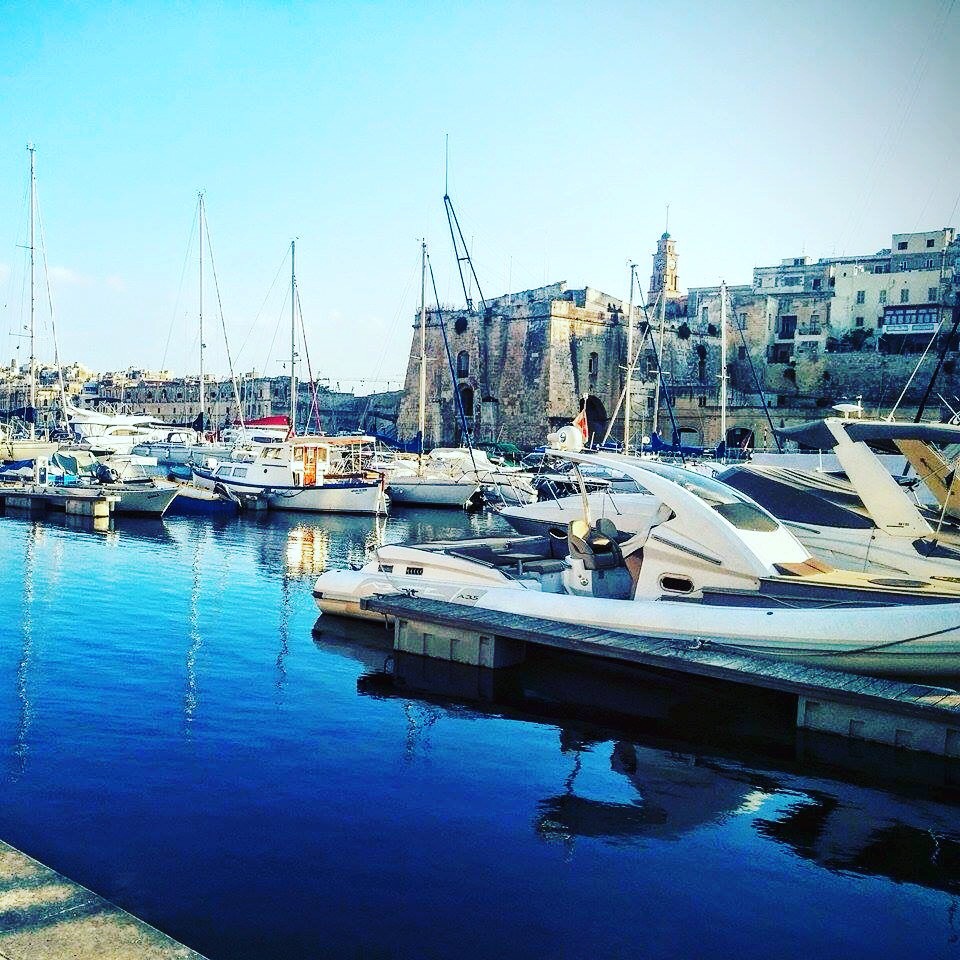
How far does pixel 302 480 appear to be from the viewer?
33.2 metres

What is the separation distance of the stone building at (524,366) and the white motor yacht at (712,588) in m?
38.1

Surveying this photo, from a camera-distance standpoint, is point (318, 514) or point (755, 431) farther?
point (755, 431)

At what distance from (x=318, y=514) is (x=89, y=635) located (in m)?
19.0

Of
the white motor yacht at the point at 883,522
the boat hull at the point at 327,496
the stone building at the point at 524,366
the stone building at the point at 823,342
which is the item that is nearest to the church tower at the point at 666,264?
the stone building at the point at 823,342

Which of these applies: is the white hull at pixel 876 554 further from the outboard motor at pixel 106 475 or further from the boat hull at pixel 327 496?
the outboard motor at pixel 106 475

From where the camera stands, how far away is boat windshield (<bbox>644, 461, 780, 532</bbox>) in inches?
466

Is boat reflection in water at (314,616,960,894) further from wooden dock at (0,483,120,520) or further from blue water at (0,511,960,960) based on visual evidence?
wooden dock at (0,483,120,520)

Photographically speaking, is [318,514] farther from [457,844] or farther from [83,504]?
[457,844]

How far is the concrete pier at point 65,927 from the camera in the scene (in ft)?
14.1

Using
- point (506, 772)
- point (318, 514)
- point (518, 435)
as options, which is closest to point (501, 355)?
point (518, 435)

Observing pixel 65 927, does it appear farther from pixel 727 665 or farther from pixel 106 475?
pixel 106 475

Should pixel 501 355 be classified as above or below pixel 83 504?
above

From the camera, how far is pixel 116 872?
650 cm

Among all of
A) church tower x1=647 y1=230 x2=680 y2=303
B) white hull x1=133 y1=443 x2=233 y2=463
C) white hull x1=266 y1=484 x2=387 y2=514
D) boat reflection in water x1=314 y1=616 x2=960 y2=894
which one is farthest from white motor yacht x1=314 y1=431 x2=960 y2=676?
church tower x1=647 y1=230 x2=680 y2=303
